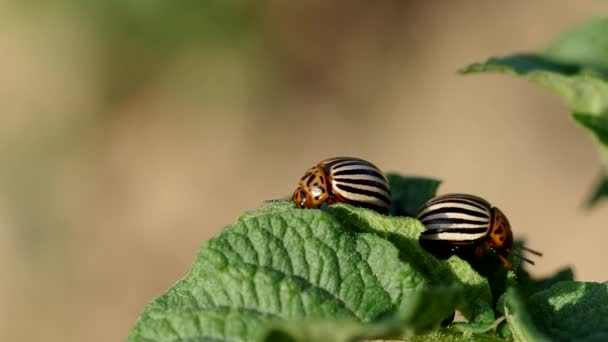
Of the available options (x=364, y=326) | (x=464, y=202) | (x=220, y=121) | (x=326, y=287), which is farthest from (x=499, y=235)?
(x=220, y=121)

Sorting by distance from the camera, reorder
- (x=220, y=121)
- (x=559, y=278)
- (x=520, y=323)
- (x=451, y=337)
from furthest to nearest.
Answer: (x=220, y=121) → (x=559, y=278) → (x=451, y=337) → (x=520, y=323)

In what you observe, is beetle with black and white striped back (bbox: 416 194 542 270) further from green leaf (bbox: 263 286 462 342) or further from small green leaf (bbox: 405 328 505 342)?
green leaf (bbox: 263 286 462 342)

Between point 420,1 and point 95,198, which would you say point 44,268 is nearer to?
point 95,198

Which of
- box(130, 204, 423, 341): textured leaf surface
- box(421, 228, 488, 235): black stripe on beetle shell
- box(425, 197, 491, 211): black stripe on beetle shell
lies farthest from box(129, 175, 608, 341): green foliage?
box(425, 197, 491, 211): black stripe on beetle shell

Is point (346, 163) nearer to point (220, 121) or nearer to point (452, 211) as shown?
point (452, 211)

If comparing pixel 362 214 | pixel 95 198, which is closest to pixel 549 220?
pixel 95 198

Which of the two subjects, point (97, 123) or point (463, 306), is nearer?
point (463, 306)

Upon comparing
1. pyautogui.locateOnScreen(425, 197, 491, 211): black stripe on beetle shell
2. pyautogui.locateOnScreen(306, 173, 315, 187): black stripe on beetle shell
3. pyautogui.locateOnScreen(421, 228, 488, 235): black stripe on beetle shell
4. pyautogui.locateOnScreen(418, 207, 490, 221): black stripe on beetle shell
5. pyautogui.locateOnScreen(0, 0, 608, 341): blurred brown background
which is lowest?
pyautogui.locateOnScreen(421, 228, 488, 235): black stripe on beetle shell
